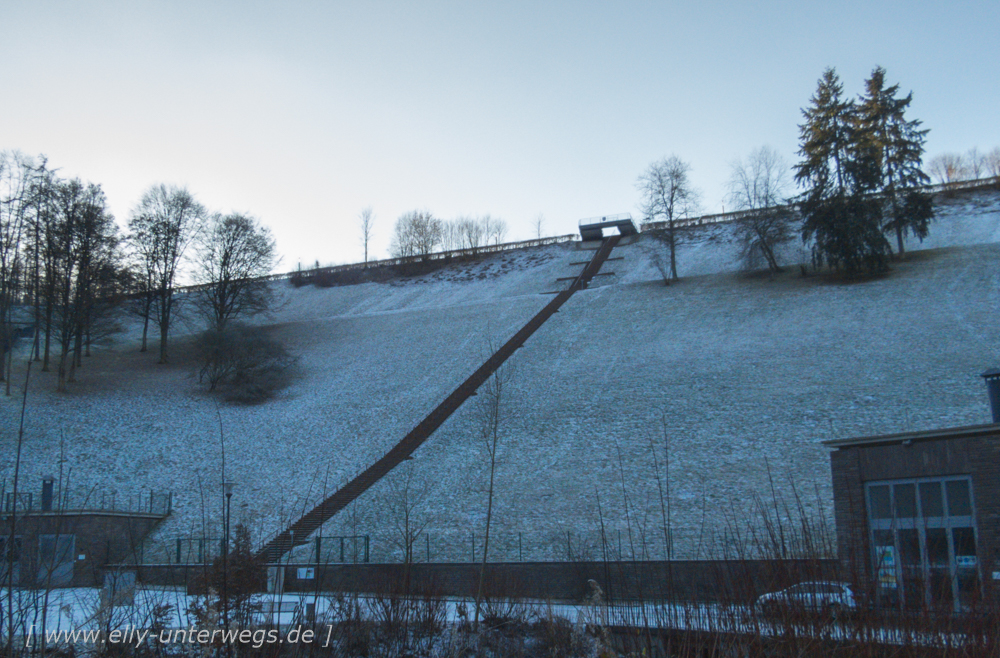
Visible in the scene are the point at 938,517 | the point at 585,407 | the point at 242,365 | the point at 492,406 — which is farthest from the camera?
the point at 242,365

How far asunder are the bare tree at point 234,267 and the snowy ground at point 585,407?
486 centimetres

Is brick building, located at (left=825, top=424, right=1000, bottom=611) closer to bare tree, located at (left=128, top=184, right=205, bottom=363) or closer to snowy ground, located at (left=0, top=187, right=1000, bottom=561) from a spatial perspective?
snowy ground, located at (left=0, top=187, right=1000, bottom=561)

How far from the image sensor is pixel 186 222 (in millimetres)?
54656

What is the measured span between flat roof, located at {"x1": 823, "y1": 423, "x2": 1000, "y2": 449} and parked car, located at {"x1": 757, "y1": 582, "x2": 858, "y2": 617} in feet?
27.4

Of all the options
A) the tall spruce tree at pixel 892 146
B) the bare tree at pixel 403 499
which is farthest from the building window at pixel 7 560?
the tall spruce tree at pixel 892 146

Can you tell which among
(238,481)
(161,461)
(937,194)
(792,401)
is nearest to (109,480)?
(161,461)

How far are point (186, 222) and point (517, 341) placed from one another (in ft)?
90.1

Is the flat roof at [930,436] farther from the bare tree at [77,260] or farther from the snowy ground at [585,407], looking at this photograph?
the bare tree at [77,260]

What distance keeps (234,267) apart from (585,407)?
1325 inches

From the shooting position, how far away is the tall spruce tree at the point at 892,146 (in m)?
51.2

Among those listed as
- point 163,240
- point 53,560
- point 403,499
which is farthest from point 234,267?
point 53,560

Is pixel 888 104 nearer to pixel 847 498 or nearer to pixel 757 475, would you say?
pixel 757 475

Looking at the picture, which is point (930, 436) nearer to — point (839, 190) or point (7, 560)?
point (7, 560)

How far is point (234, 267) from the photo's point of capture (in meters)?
55.7
